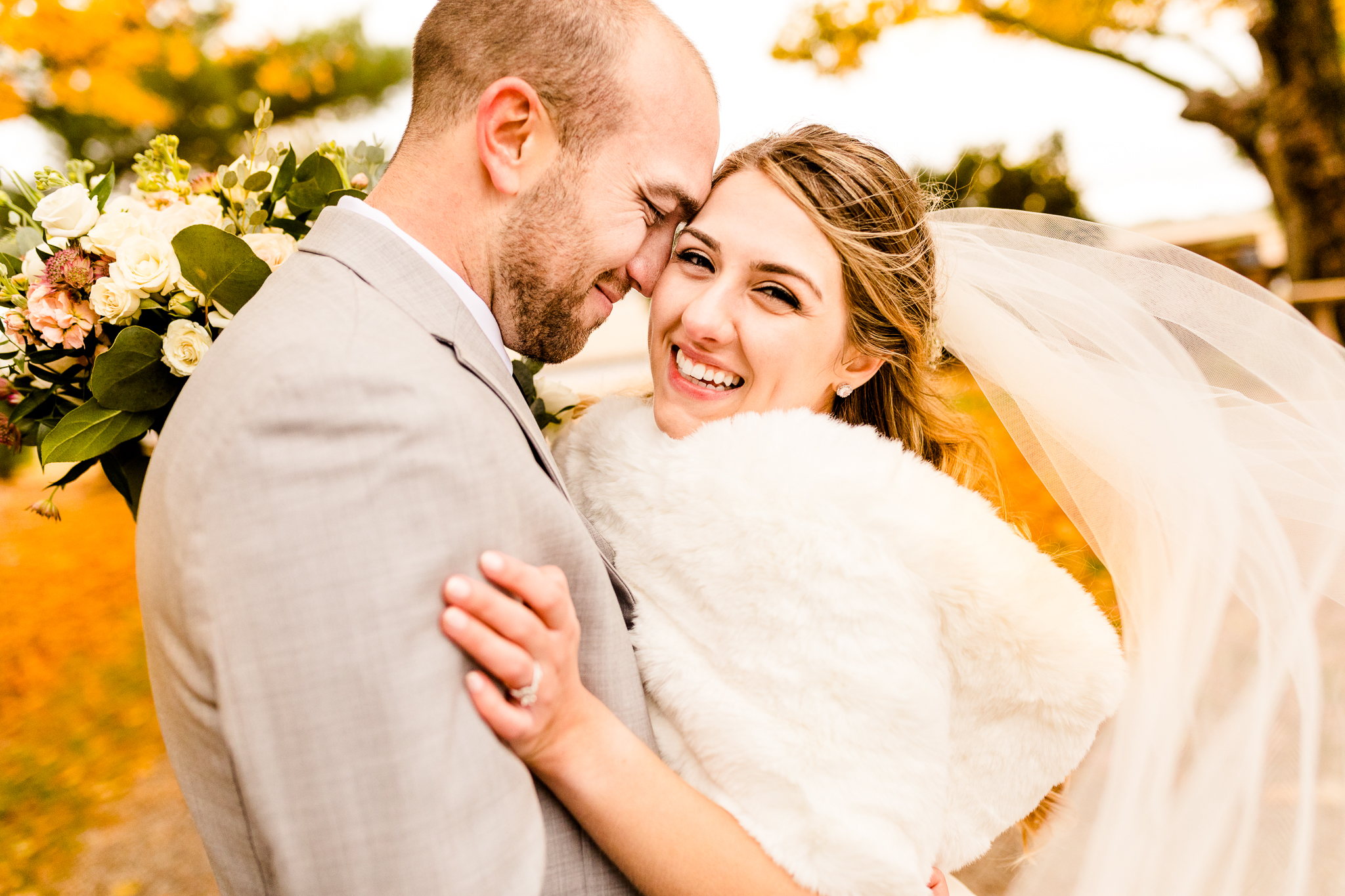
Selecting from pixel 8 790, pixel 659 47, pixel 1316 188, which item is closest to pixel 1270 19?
pixel 1316 188

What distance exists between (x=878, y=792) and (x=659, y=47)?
161 cm

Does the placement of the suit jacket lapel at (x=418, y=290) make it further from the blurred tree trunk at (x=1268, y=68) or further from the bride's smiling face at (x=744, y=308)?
the blurred tree trunk at (x=1268, y=68)

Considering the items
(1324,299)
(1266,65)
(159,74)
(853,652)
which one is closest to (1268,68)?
(1266,65)

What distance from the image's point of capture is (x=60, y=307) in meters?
1.77

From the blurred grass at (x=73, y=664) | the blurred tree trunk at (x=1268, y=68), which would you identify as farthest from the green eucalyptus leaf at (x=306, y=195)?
the blurred tree trunk at (x=1268, y=68)

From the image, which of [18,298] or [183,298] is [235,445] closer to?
[183,298]

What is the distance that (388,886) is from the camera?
1.11 metres

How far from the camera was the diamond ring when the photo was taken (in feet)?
4.13

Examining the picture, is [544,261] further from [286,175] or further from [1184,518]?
[1184,518]

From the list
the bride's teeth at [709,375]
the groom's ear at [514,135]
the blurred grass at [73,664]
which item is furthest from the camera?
the blurred grass at [73,664]

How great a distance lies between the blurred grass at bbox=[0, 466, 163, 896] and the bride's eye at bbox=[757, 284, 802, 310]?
426cm

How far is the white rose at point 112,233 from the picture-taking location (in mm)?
1803

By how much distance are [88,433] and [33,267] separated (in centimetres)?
41

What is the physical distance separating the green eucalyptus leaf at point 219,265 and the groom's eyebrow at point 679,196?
872 millimetres
